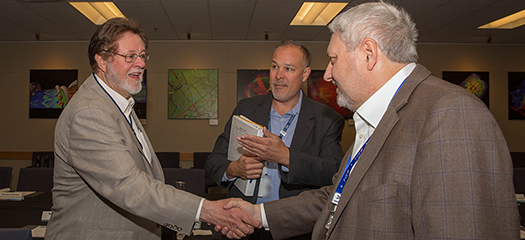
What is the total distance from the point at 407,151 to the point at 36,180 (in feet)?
14.5

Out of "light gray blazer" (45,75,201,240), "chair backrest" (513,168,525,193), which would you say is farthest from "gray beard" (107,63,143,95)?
"chair backrest" (513,168,525,193)

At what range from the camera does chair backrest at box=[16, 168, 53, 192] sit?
3783 mm

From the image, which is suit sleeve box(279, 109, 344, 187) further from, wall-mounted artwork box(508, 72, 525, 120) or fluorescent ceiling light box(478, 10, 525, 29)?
wall-mounted artwork box(508, 72, 525, 120)

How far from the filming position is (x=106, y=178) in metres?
1.39

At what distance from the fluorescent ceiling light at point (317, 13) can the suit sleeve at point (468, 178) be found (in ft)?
14.3

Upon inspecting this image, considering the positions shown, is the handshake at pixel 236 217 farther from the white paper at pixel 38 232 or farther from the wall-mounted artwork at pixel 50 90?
the wall-mounted artwork at pixel 50 90

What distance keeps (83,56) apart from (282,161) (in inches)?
258

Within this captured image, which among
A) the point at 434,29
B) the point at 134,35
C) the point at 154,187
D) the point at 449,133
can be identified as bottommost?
the point at 154,187

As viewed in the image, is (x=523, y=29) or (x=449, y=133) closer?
(x=449, y=133)

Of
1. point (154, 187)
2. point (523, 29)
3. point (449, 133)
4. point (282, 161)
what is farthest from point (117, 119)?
point (523, 29)

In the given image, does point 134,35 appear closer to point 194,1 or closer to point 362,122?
point 362,122

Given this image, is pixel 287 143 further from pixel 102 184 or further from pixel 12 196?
pixel 12 196

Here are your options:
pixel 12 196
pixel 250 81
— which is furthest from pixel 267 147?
pixel 250 81

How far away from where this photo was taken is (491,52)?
6.84m
